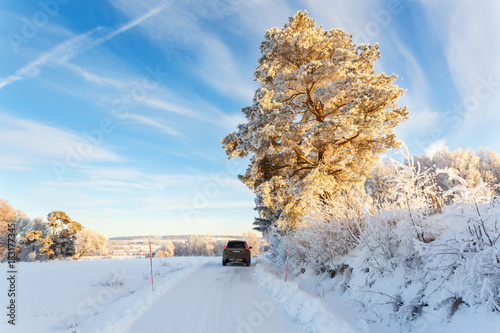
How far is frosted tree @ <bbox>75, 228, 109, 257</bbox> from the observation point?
34.1 meters

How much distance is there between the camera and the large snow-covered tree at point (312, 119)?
11086 millimetres

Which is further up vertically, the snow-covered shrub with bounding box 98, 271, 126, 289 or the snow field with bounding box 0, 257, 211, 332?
the snow field with bounding box 0, 257, 211, 332

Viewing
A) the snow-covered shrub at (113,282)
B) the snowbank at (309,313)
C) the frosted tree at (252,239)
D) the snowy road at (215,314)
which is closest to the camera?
the snowbank at (309,313)

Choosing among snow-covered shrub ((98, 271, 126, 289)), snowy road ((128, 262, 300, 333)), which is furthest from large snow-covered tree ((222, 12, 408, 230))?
snow-covered shrub ((98, 271, 126, 289))

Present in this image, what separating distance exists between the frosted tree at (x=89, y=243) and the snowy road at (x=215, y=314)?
34.2m

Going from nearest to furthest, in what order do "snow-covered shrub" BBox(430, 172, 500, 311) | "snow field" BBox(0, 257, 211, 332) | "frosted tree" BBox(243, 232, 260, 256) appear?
1. "snow-covered shrub" BBox(430, 172, 500, 311)
2. "snow field" BBox(0, 257, 211, 332)
3. "frosted tree" BBox(243, 232, 260, 256)

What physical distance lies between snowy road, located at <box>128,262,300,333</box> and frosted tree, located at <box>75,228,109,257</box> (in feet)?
112

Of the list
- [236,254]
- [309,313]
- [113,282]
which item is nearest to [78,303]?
[113,282]

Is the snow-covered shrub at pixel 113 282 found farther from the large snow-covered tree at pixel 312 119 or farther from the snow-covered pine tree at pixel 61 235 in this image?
the snow-covered pine tree at pixel 61 235

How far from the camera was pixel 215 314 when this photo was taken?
5340 mm

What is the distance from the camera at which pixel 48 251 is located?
31625 mm

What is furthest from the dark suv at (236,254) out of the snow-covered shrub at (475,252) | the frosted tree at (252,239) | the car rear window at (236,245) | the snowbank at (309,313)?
the frosted tree at (252,239)

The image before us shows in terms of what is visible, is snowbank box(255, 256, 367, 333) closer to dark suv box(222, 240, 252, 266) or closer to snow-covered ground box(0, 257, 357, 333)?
snow-covered ground box(0, 257, 357, 333)

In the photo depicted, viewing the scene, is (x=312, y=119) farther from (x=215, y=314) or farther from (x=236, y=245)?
(x=215, y=314)
